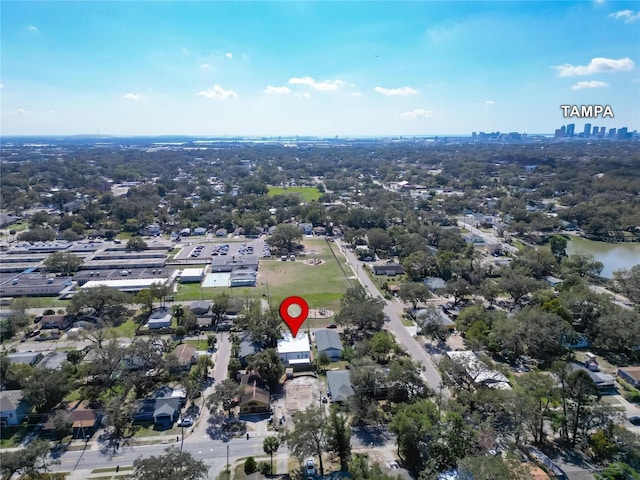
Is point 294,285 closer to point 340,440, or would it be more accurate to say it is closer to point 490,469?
point 340,440

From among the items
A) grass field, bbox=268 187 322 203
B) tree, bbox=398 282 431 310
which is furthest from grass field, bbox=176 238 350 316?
grass field, bbox=268 187 322 203

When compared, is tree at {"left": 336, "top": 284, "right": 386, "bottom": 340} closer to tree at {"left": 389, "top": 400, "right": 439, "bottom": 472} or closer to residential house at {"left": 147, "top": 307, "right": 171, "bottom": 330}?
tree at {"left": 389, "top": 400, "right": 439, "bottom": 472}

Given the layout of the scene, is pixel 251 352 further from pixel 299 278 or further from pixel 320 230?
pixel 320 230

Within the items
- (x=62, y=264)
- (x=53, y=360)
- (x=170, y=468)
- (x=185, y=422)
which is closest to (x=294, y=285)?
(x=185, y=422)

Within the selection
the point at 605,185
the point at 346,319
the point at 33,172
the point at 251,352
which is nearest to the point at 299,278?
the point at 346,319

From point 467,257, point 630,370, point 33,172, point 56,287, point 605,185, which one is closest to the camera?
point 630,370
